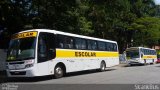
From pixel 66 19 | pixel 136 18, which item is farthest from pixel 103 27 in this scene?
pixel 66 19

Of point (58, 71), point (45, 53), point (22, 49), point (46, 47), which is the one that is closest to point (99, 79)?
point (58, 71)

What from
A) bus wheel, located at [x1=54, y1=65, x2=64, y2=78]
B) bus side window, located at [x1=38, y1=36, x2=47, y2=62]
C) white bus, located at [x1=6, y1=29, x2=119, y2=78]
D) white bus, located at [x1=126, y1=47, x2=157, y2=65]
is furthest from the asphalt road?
white bus, located at [x1=126, y1=47, x2=157, y2=65]

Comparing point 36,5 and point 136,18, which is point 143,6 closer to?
point 136,18

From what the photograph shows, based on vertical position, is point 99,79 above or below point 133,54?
below

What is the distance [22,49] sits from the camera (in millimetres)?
20016

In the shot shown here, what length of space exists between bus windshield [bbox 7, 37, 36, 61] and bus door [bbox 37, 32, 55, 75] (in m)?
0.42

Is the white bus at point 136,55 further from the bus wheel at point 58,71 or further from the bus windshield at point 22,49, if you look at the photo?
the bus windshield at point 22,49

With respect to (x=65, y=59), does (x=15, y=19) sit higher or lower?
higher

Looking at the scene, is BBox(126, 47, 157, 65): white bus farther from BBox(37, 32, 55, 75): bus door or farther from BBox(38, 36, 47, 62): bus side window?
BBox(38, 36, 47, 62): bus side window

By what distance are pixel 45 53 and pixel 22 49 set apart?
1416 mm

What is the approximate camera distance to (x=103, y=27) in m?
50.4

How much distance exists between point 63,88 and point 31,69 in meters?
4.56

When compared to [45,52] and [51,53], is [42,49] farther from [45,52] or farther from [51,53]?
[51,53]

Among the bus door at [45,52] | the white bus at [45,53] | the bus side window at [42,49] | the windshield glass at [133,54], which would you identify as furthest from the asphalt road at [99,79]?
the windshield glass at [133,54]
